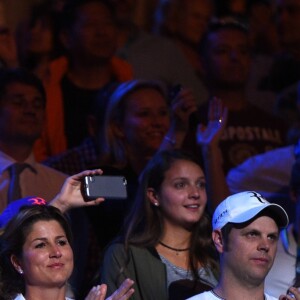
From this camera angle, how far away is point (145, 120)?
25.3ft

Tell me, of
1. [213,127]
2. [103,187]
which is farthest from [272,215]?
[213,127]

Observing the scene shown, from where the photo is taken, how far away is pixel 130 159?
7.50 meters

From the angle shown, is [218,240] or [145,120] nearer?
[218,240]

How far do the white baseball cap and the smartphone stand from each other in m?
0.49

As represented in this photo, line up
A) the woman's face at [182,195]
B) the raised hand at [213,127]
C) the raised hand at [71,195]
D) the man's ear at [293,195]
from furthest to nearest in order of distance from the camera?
1. the raised hand at [213,127]
2. the man's ear at [293,195]
3. the woman's face at [182,195]
4. the raised hand at [71,195]

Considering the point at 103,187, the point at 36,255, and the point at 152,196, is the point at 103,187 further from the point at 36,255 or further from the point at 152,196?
the point at 152,196

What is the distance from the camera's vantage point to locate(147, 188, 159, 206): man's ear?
663cm

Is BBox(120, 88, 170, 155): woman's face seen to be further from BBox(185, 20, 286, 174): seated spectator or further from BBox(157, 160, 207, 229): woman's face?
BBox(157, 160, 207, 229): woman's face

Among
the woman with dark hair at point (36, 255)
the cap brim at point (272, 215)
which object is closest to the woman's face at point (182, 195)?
the cap brim at point (272, 215)

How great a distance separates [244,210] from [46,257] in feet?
3.21

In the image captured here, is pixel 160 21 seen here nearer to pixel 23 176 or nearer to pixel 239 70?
pixel 239 70

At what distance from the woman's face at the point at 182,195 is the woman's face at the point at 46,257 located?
101 cm

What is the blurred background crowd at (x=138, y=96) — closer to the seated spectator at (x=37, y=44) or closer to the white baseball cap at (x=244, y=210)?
the seated spectator at (x=37, y=44)

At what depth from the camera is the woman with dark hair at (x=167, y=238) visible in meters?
6.27
